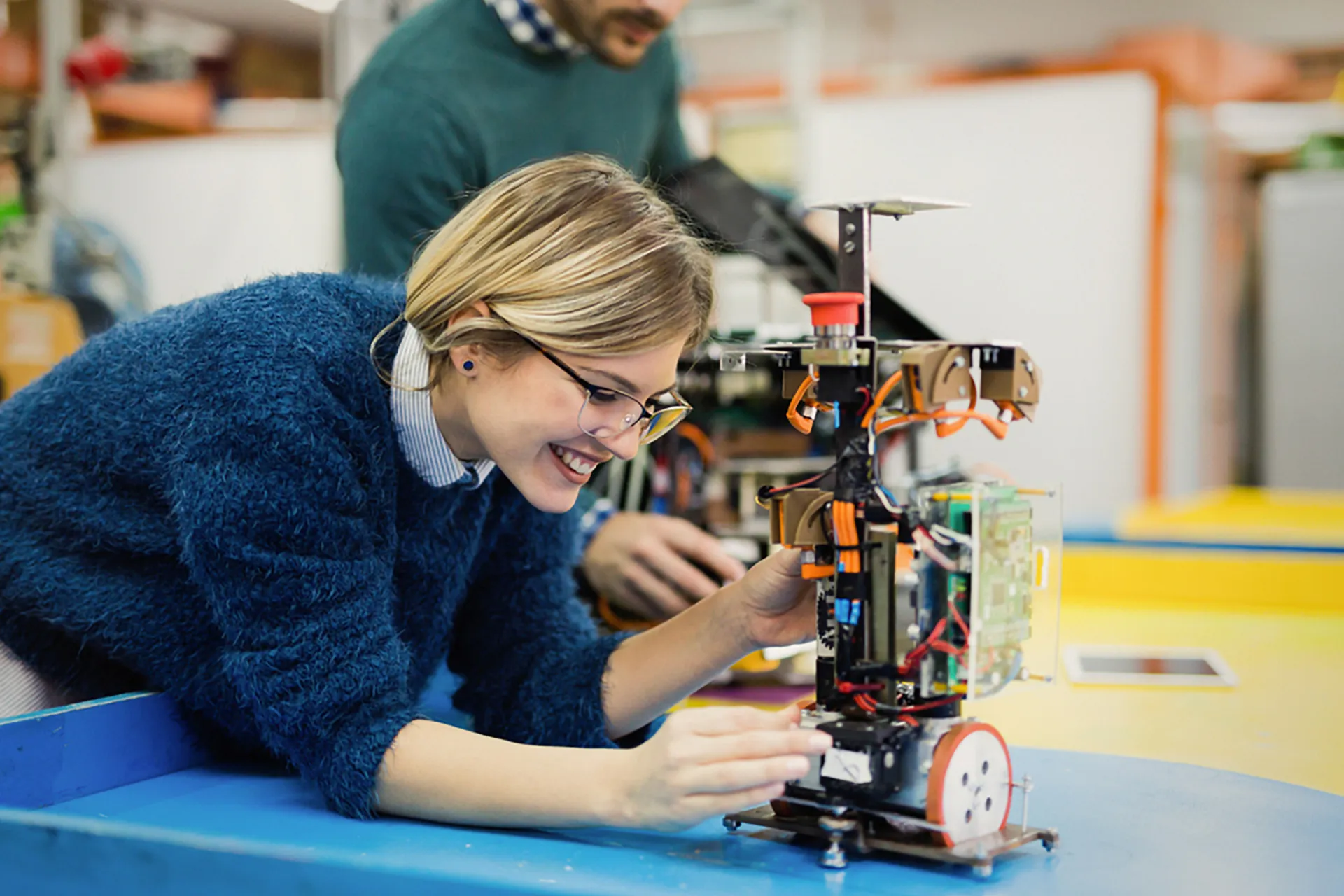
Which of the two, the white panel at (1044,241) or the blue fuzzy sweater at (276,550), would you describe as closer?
the blue fuzzy sweater at (276,550)

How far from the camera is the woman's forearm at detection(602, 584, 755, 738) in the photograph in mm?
1136

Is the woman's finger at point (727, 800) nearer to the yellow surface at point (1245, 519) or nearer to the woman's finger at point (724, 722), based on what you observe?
the woman's finger at point (724, 722)

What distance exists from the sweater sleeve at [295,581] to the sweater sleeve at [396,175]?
71 cm

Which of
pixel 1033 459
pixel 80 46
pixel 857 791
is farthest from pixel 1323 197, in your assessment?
pixel 857 791

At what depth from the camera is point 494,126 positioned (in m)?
1.79

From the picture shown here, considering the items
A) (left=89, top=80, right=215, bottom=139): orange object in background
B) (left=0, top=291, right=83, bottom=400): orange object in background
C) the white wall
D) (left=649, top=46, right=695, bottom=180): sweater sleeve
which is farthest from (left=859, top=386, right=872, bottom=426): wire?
(left=89, top=80, right=215, bottom=139): orange object in background

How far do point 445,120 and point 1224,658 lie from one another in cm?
144

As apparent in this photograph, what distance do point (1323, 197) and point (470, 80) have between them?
19.8ft

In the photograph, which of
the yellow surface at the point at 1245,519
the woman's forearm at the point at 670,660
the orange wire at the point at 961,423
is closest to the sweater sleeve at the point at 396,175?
the woman's forearm at the point at 670,660

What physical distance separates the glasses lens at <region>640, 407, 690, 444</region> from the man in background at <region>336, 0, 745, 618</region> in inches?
17.6

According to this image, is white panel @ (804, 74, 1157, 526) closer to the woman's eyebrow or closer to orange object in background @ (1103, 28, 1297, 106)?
orange object in background @ (1103, 28, 1297, 106)

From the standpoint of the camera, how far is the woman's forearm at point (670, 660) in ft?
3.73

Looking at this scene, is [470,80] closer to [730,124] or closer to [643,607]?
[643,607]

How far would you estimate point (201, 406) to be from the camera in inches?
40.7
